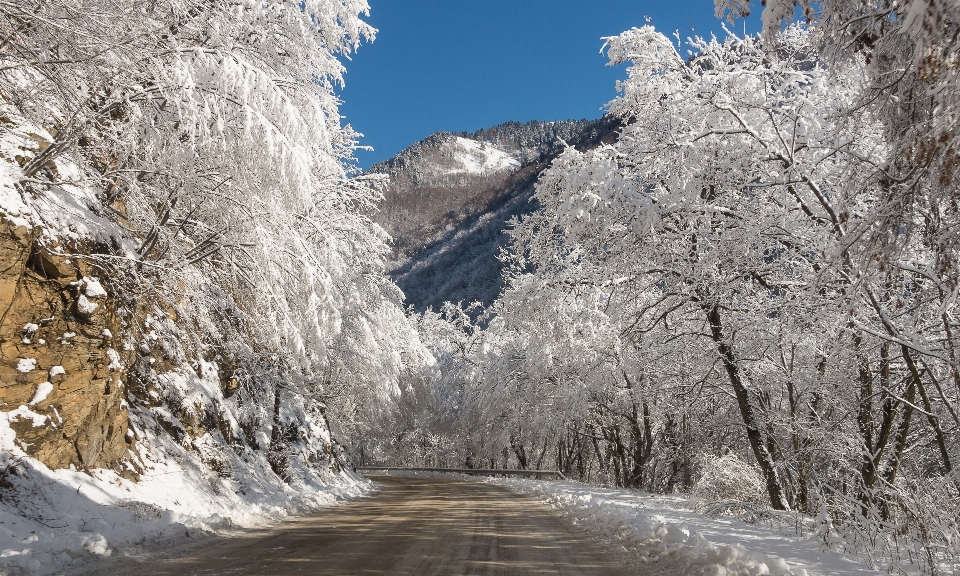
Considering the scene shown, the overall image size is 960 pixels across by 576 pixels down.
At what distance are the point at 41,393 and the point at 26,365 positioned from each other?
1.30 ft

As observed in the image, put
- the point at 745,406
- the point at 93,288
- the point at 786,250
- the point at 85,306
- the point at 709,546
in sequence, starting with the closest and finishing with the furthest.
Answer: the point at 709,546, the point at 85,306, the point at 93,288, the point at 786,250, the point at 745,406

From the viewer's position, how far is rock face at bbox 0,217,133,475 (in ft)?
22.9

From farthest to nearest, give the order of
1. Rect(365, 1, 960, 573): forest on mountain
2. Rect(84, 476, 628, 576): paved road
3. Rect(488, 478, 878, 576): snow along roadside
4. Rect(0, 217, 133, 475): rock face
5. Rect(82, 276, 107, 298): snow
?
Rect(82, 276, 107, 298): snow < Rect(0, 217, 133, 475): rock face < Rect(84, 476, 628, 576): paved road < Rect(365, 1, 960, 573): forest on mountain < Rect(488, 478, 878, 576): snow along roadside

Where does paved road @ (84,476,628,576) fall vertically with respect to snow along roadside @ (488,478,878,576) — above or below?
below

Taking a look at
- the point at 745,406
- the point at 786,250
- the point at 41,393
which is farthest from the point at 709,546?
the point at 41,393

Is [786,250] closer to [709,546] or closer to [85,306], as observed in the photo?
[709,546]

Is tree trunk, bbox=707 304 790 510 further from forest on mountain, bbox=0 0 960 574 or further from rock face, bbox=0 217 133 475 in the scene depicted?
rock face, bbox=0 217 133 475

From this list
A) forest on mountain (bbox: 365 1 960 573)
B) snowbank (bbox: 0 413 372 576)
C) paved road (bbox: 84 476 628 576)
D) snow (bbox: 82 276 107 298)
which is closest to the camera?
forest on mountain (bbox: 365 1 960 573)

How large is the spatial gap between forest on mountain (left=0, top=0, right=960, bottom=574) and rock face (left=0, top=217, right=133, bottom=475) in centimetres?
3

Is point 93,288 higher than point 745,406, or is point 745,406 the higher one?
point 93,288

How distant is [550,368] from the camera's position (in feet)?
81.8

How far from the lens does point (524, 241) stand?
10.8 meters

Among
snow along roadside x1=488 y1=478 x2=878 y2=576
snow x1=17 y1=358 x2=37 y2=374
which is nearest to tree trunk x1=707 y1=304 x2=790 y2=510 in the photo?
snow along roadside x1=488 y1=478 x2=878 y2=576

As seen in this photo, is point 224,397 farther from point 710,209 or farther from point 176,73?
point 710,209
